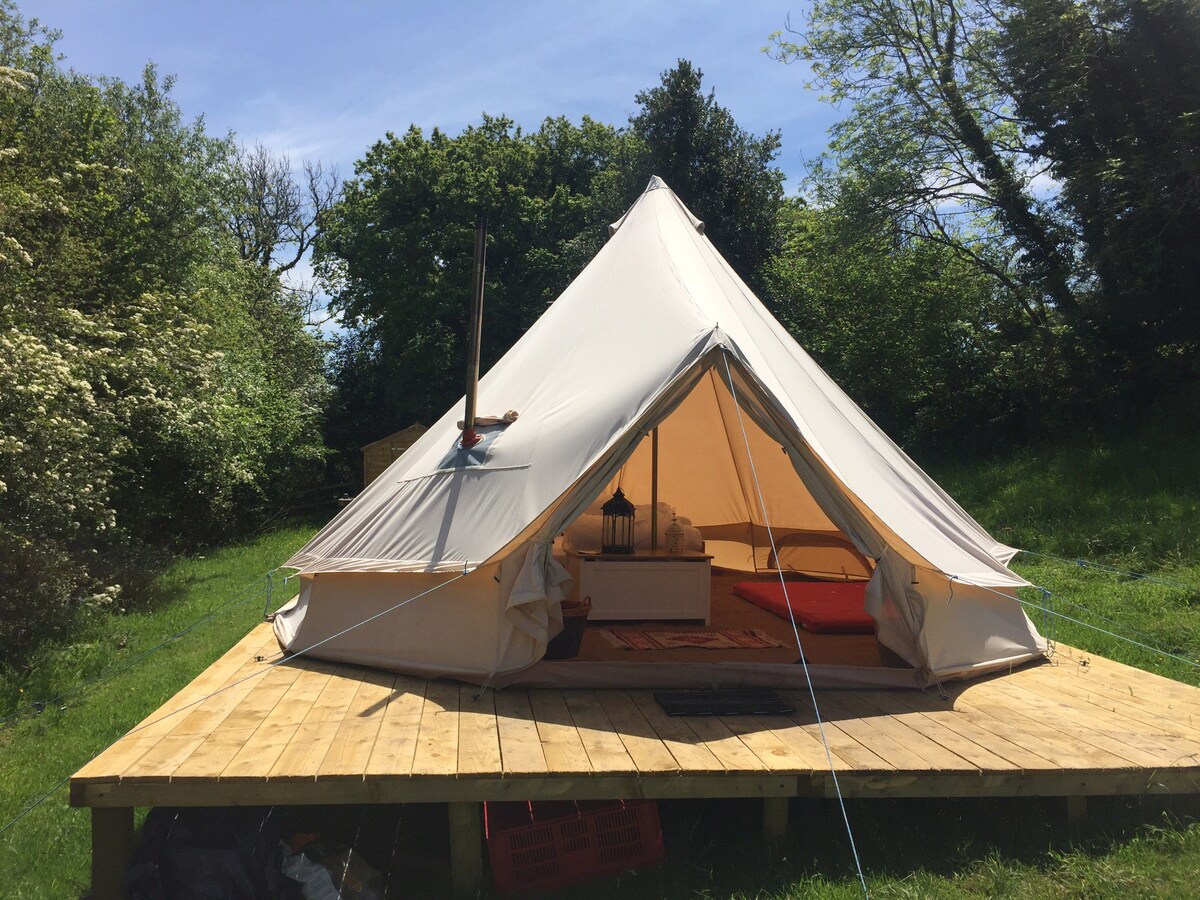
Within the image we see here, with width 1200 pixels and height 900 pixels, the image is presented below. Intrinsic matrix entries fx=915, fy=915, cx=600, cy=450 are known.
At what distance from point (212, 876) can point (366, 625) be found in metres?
1.41

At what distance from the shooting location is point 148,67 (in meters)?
12.0

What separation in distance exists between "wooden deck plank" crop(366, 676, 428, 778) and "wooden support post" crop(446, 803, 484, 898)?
0.68 ft

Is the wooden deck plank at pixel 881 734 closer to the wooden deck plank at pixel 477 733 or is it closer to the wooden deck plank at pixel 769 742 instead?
the wooden deck plank at pixel 769 742

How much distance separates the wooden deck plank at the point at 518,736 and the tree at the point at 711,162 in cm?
1149

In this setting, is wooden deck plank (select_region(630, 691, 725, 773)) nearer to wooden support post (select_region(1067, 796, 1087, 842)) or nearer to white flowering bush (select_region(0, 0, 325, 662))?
wooden support post (select_region(1067, 796, 1087, 842))

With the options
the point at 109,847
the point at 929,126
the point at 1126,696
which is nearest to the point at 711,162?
the point at 929,126

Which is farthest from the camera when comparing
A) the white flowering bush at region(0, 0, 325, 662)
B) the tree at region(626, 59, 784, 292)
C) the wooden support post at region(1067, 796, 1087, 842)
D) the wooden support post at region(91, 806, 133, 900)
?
the tree at region(626, 59, 784, 292)

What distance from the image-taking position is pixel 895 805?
312cm

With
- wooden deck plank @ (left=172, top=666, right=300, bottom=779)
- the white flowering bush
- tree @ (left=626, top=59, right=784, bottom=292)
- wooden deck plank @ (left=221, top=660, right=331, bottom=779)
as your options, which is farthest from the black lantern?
tree @ (left=626, top=59, right=784, bottom=292)

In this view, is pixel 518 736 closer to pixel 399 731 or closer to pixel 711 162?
pixel 399 731

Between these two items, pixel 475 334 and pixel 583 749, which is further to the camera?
pixel 475 334

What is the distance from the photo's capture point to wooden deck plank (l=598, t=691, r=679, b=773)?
2.71 metres

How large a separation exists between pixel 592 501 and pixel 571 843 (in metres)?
1.41

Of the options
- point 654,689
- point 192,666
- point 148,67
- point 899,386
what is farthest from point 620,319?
point 148,67
